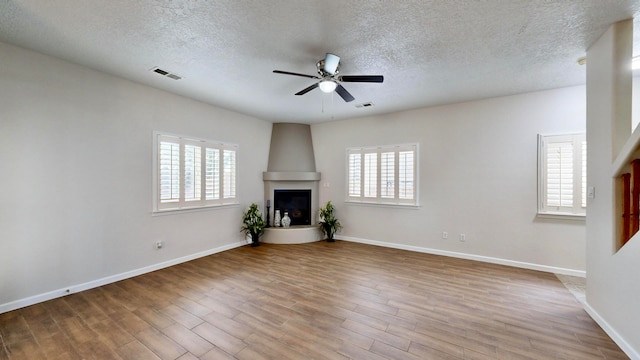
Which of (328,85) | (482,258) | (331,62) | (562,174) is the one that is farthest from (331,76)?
(482,258)

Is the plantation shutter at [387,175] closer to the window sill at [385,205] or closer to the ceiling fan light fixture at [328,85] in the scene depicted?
the window sill at [385,205]

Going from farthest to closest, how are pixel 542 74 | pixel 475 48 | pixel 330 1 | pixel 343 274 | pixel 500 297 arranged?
pixel 343 274, pixel 542 74, pixel 500 297, pixel 475 48, pixel 330 1

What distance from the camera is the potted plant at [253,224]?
16.7ft

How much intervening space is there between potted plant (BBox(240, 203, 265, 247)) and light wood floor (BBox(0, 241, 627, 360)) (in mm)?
1339

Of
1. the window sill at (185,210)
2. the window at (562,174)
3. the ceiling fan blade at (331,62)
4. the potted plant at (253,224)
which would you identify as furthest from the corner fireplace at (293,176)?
the window at (562,174)

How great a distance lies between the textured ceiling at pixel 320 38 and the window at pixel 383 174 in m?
1.60

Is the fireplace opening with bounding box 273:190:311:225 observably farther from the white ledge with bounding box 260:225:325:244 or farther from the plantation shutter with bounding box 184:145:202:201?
the plantation shutter with bounding box 184:145:202:201

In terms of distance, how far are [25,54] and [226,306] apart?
11.7 feet

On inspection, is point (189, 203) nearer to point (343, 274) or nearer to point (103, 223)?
point (103, 223)

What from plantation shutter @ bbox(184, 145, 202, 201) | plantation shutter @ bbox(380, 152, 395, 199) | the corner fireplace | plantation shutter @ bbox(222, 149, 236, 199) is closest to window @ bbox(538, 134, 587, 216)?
plantation shutter @ bbox(380, 152, 395, 199)

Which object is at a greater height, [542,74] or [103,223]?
[542,74]

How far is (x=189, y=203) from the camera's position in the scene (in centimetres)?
421

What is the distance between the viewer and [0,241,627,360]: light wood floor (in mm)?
1976

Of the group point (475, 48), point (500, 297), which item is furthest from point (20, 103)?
point (500, 297)
